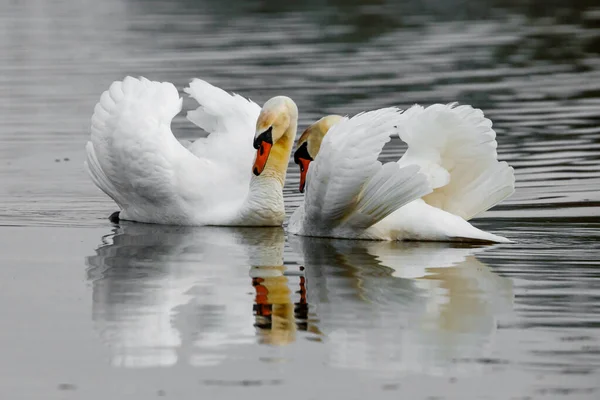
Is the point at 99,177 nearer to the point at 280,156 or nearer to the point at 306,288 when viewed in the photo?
the point at 280,156

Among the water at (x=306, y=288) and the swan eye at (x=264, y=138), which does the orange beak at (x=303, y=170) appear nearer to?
the swan eye at (x=264, y=138)

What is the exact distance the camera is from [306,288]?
33.7 feet

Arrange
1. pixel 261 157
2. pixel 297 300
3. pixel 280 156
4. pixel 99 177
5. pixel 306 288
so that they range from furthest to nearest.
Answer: pixel 99 177, pixel 280 156, pixel 261 157, pixel 306 288, pixel 297 300

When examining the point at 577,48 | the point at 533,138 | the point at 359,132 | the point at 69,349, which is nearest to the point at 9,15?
the point at 577,48

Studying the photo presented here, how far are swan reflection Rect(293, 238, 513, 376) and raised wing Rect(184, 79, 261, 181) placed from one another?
157 cm

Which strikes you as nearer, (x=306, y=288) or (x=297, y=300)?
(x=297, y=300)

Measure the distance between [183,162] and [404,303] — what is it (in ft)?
13.7

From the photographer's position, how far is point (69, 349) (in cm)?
852

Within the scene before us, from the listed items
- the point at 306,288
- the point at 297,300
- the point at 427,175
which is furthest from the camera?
the point at 427,175

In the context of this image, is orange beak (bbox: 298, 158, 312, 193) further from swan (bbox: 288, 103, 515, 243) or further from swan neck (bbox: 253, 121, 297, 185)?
swan (bbox: 288, 103, 515, 243)

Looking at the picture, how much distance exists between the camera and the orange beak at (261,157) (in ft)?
42.3

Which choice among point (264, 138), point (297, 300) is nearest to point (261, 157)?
point (264, 138)

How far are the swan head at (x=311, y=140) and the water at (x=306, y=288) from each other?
0.64 m

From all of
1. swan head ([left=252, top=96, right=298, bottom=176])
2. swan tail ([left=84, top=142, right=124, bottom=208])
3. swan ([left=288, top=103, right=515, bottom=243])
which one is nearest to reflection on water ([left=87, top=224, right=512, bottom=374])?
swan ([left=288, top=103, right=515, bottom=243])
